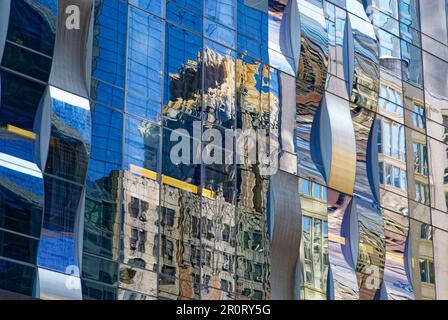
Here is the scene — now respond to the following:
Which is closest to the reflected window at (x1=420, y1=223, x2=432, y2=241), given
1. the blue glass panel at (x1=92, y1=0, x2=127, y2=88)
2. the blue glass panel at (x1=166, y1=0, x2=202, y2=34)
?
the blue glass panel at (x1=166, y1=0, x2=202, y2=34)

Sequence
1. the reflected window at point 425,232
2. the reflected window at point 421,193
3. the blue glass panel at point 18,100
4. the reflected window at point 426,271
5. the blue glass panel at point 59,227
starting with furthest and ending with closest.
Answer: the reflected window at point 421,193, the reflected window at point 425,232, the reflected window at point 426,271, the blue glass panel at point 59,227, the blue glass panel at point 18,100

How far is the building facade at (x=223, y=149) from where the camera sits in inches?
1054

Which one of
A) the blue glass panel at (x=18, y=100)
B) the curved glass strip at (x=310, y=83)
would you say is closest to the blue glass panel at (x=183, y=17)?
the curved glass strip at (x=310, y=83)

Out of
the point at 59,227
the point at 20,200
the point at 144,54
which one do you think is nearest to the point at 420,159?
the point at 144,54

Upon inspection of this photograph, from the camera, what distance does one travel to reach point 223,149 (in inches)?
1277

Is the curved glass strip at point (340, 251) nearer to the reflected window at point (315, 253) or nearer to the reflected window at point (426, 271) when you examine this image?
the reflected window at point (315, 253)

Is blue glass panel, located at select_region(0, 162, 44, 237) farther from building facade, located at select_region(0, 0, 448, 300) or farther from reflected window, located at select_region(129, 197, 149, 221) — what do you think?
reflected window, located at select_region(129, 197, 149, 221)

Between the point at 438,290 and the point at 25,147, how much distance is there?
17457 millimetres

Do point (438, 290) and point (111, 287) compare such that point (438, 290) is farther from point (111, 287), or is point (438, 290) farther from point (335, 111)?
point (111, 287)

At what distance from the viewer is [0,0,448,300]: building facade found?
87.9 feet

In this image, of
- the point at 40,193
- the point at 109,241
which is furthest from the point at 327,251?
the point at 40,193

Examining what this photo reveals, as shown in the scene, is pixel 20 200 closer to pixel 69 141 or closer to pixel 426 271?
pixel 69 141

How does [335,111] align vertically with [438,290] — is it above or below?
above

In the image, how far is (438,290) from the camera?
39500 millimetres
